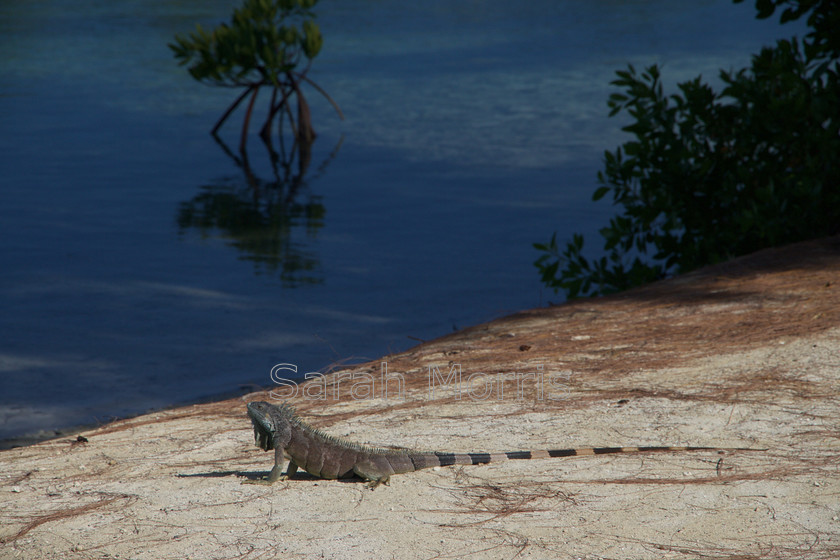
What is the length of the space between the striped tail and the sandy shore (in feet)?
0.14

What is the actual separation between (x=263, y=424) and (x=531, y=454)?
1.20 meters

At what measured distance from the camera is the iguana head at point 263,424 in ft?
12.7

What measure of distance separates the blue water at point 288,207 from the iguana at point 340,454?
10.6 feet

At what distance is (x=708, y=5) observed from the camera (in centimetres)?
3656

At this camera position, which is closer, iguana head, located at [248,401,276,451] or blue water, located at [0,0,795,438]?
iguana head, located at [248,401,276,451]

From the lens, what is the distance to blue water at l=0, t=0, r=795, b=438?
8.00 metres

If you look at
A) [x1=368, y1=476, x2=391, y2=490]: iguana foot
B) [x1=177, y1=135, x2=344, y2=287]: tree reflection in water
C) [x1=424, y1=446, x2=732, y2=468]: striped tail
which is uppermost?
[x1=177, y1=135, x2=344, y2=287]: tree reflection in water

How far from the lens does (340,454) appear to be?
380 centimetres

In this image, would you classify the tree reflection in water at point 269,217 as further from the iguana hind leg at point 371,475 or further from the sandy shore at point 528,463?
the iguana hind leg at point 371,475

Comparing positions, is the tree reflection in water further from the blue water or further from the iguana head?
the iguana head

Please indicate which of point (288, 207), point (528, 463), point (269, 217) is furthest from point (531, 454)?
point (288, 207)

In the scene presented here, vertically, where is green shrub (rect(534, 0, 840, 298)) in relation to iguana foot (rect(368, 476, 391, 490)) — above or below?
above

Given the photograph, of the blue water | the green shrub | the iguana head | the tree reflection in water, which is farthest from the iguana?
the tree reflection in water

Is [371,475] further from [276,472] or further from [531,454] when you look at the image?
[531,454]
